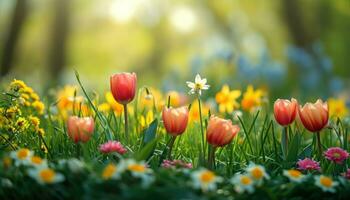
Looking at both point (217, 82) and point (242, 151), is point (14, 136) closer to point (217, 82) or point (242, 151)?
point (242, 151)

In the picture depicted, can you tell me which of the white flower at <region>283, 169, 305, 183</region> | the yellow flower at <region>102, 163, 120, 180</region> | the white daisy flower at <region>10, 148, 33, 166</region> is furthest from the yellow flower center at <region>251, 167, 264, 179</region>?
the white daisy flower at <region>10, 148, 33, 166</region>

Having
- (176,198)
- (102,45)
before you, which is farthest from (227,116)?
(102,45)

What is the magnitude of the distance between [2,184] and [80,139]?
0.38 meters

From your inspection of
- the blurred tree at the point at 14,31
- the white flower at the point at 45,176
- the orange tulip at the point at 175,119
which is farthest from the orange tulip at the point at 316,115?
the blurred tree at the point at 14,31

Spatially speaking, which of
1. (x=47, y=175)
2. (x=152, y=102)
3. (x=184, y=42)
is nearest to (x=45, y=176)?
(x=47, y=175)

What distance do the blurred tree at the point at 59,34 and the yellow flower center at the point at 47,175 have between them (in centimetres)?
1206

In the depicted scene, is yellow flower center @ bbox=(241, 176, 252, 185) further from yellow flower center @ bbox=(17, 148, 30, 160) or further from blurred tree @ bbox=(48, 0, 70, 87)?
blurred tree @ bbox=(48, 0, 70, 87)

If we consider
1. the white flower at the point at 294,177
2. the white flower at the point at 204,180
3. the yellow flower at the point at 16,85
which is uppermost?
the yellow flower at the point at 16,85

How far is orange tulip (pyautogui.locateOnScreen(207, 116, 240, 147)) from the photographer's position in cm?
216

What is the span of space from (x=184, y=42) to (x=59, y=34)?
48.0 ft

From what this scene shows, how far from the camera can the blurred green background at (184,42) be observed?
7.52m

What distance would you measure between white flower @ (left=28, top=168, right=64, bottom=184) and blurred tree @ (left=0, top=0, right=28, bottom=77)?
35.4 feet

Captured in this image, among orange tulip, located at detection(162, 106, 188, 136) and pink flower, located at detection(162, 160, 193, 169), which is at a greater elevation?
orange tulip, located at detection(162, 106, 188, 136)

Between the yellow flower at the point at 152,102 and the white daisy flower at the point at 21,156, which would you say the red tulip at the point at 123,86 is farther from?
the white daisy flower at the point at 21,156
